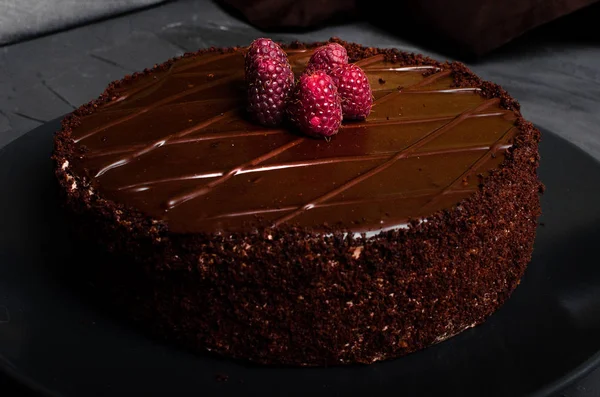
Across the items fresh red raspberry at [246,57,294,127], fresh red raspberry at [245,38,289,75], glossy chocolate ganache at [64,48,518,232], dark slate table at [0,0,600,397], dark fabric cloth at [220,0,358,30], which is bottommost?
dark slate table at [0,0,600,397]

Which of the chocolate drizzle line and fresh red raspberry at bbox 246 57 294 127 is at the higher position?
fresh red raspberry at bbox 246 57 294 127

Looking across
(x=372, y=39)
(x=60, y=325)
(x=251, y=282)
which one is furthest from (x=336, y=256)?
(x=372, y=39)

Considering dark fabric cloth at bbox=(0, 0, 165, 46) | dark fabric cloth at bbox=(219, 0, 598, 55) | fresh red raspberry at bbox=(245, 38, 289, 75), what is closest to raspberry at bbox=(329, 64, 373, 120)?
fresh red raspberry at bbox=(245, 38, 289, 75)

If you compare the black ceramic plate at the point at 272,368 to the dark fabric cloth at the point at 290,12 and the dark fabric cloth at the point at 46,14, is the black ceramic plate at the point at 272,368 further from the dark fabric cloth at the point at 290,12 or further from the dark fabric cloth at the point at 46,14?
the dark fabric cloth at the point at 290,12

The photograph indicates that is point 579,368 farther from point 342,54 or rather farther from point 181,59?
point 181,59

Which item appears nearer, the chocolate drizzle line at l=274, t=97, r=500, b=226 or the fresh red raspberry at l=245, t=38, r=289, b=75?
the chocolate drizzle line at l=274, t=97, r=500, b=226

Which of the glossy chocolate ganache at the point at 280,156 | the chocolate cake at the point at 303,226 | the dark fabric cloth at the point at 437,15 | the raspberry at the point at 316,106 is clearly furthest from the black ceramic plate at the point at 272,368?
the dark fabric cloth at the point at 437,15

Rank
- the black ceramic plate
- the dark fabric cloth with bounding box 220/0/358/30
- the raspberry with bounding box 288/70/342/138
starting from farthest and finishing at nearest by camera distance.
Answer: the dark fabric cloth with bounding box 220/0/358/30 < the raspberry with bounding box 288/70/342/138 < the black ceramic plate

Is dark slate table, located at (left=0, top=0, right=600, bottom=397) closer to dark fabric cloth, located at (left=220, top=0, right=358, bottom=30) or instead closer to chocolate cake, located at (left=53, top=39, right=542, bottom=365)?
dark fabric cloth, located at (left=220, top=0, right=358, bottom=30)

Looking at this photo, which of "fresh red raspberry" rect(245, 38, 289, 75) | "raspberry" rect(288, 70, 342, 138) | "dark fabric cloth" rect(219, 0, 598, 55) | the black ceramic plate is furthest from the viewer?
"dark fabric cloth" rect(219, 0, 598, 55)
